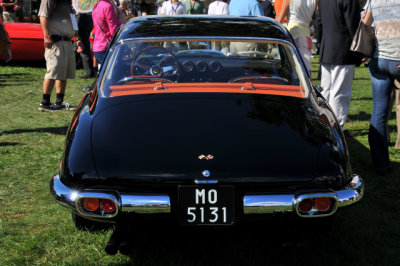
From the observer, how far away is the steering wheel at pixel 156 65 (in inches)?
154

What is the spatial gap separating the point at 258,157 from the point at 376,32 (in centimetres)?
254

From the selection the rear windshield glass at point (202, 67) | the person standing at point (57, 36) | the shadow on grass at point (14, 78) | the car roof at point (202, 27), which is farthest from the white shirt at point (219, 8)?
the rear windshield glass at point (202, 67)

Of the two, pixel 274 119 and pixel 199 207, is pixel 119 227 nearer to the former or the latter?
pixel 199 207

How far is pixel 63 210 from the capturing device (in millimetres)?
4047

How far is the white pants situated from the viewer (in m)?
6.29

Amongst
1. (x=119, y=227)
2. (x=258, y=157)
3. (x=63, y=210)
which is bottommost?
(x=63, y=210)

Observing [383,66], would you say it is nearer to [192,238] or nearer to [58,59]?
[192,238]

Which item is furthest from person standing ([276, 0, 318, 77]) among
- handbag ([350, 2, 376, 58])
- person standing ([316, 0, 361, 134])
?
handbag ([350, 2, 376, 58])

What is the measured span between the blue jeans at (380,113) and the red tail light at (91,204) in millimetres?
3055

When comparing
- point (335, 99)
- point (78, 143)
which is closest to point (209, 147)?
point (78, 143)

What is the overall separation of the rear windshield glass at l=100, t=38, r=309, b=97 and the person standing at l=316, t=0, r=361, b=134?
2.27m

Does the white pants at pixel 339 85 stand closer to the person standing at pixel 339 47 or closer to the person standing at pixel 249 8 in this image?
the person standing at pixel 339 47

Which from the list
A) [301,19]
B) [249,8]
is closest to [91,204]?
[301,19]

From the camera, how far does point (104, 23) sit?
9070 mm
